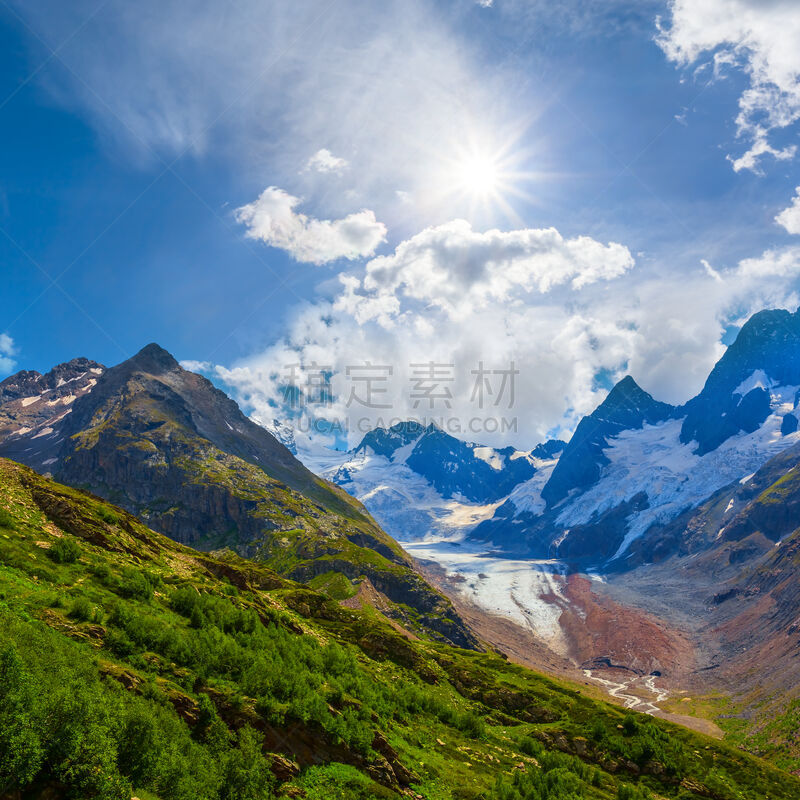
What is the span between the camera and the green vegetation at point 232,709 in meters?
22.4

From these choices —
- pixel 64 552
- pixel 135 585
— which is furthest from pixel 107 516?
pixel 135 585

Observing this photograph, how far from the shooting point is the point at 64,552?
44750 millimetres

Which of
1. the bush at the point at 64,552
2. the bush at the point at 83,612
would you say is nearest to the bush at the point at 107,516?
the bush at the point at 64,552

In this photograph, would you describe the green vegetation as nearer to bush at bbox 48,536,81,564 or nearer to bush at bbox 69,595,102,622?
bush at bbox 69,595,102,622

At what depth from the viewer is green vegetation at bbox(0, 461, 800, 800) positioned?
73.4ft

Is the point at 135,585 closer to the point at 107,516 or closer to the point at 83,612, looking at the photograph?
the point at 83,612

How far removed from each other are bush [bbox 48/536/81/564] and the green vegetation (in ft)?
0.96

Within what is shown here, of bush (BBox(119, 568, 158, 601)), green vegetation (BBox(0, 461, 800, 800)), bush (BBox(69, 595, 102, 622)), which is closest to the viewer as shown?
green vegetation (BBox(0, 461, 800, 800))

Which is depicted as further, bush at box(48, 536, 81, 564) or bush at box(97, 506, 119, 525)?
bush at box(97, 506, 119, 525)

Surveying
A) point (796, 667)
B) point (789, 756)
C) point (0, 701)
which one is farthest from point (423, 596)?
point (0, 701)

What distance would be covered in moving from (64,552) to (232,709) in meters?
24.2

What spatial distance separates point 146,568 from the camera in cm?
5216

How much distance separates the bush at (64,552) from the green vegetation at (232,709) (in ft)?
0.96

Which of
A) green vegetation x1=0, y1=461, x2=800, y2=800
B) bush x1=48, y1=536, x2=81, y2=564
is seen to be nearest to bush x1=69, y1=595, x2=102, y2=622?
green vegetation x1=0, y1=461, x2=800, y2=800
